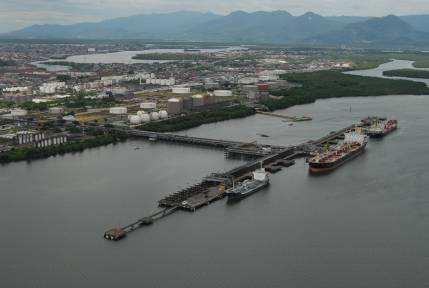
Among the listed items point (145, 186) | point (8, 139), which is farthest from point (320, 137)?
point (8, 139)

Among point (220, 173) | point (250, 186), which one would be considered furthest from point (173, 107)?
point (250, 186)

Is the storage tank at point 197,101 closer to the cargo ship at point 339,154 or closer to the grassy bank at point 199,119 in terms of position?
the grassy bank at point 199,119

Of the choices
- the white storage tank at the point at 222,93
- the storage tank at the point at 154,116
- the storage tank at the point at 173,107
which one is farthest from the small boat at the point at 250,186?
the white storage tank at the point at 222,93

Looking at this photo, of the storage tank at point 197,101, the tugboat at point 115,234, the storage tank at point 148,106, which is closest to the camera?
the tugboat at point 115,234

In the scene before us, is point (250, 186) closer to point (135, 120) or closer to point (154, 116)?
point (135, 120)

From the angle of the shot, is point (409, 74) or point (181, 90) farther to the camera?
point (409, 74)
